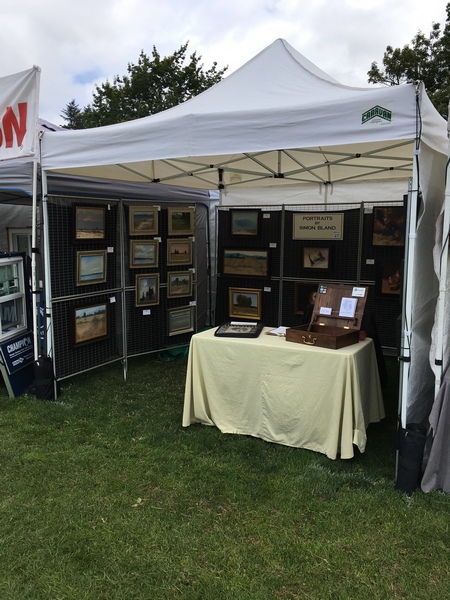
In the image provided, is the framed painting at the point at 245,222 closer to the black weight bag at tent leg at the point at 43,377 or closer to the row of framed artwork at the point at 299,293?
the row of framed artwork at the point at 299,293

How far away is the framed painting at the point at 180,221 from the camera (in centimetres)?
551

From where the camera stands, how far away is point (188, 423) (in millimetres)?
3641

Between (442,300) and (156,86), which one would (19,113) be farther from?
(156,86)

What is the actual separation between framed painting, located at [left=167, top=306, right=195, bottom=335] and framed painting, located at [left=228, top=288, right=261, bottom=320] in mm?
652

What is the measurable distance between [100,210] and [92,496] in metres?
2.95

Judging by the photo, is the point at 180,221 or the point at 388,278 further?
the point at 180,221

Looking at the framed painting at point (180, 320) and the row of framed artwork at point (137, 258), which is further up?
the row of framed artwork at point (137, 258)

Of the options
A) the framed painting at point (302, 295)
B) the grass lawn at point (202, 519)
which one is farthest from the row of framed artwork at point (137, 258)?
the grass lawn at point (202, 519)

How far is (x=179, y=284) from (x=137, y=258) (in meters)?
0.75

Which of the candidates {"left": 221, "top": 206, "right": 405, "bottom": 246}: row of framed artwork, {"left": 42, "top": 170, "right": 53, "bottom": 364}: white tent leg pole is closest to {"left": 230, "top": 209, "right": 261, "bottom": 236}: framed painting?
{"left": 221, "top": 206, "right": 405, "bottom": 246}: row of framed artwork

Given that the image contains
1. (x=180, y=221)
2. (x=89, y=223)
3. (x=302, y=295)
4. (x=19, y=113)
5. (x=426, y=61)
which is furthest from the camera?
(x=426, y=61)

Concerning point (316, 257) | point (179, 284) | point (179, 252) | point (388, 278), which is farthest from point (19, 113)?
point (388, 278)

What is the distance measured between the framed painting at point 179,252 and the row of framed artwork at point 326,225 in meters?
0.80

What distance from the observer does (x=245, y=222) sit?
6.19 meters
